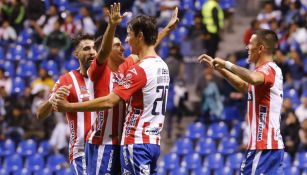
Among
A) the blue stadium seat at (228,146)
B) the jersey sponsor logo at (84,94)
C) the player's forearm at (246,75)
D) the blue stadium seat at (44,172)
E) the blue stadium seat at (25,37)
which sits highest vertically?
the blue stadium seat at (25,37)

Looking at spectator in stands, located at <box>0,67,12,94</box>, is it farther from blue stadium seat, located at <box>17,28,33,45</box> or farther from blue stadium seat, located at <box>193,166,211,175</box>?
blue stadium seat, located at <box>193,166,211,175</box>

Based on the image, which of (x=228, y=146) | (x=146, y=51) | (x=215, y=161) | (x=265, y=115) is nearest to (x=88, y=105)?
(x=146, y=51)

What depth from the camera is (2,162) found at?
20.2m

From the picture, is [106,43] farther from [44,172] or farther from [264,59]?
[44,172]

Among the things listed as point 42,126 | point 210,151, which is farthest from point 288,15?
point 42,126

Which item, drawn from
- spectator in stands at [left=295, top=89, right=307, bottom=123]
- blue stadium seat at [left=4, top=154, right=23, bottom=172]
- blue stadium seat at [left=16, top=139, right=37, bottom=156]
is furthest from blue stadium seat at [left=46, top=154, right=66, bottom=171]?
spectator in stands at [left=295, top=89, right=307, bottom=123]

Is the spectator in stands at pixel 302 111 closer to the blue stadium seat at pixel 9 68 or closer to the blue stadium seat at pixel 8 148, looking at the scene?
the blue stadium seat at pixel 8 148

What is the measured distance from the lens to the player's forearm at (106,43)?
888cm

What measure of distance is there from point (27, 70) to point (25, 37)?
1683 mm

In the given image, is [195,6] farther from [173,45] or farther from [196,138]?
[196,138]

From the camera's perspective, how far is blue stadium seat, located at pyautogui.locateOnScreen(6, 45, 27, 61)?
72.7 feet

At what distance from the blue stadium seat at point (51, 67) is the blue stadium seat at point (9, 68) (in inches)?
30.8

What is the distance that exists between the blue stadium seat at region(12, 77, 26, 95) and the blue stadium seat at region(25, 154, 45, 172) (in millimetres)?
1878

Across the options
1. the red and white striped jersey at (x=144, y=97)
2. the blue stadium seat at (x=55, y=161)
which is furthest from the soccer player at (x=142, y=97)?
the blue stadium seat at (x=55, y=161)
